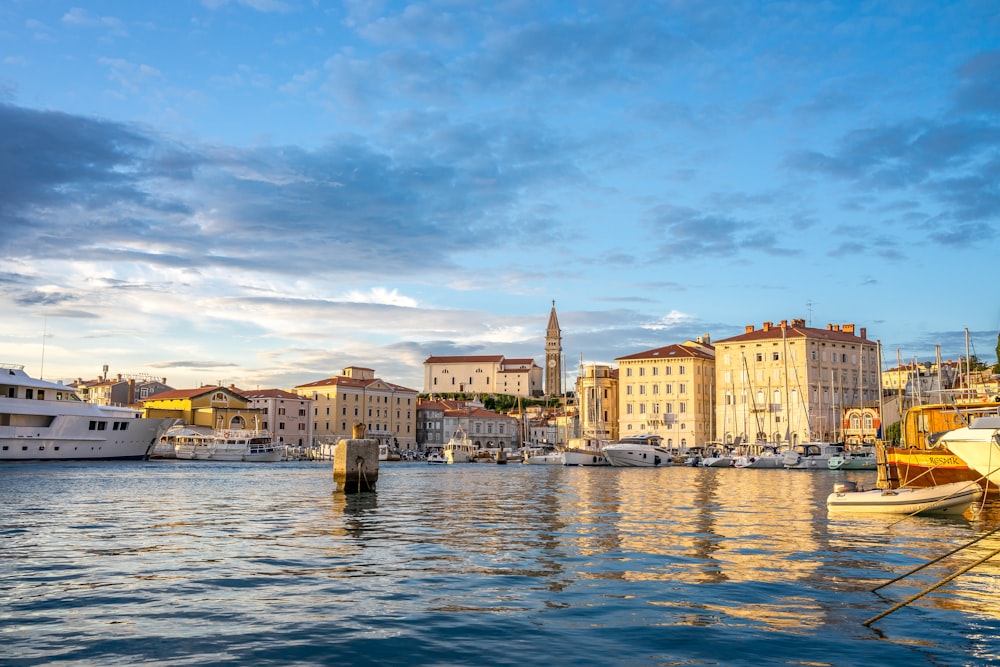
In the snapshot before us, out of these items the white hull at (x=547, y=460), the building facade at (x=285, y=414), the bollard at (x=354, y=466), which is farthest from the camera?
the building facade at (x=285, y=414)

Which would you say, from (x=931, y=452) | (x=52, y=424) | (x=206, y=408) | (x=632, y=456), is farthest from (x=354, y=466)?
(x=206, y=408)

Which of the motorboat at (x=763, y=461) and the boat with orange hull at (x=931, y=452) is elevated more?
the boat with orange hull at (x=931, y=452)

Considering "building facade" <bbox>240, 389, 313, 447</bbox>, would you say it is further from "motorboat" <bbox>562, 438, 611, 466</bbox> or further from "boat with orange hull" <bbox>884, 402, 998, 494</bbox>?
"boat with orange hull" <bbox>884, 402, 998, 494</bbox>

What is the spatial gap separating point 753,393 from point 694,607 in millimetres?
100010

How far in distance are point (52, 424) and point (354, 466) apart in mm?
49412

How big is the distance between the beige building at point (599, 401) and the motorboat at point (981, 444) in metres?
93.6

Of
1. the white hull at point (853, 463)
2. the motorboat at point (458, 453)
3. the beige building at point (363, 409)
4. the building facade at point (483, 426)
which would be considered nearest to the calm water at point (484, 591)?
the white hull at point (853, 463)

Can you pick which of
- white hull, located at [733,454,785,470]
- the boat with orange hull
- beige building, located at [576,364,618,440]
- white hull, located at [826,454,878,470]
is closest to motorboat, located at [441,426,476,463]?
beige building, located at [576,364,618,440]

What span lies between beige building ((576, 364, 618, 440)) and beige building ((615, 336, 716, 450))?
4.60 metres

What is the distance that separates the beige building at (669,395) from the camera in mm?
111438

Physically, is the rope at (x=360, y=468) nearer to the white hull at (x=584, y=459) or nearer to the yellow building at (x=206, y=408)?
the white hull at (x=584, y=459)

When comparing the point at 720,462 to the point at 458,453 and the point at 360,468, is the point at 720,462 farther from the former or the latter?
the point at 360,468

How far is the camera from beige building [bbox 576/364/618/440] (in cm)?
12062

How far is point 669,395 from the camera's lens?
4454 inches
